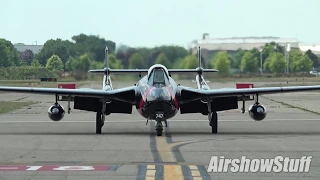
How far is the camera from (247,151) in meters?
19.1

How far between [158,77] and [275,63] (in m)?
76.5

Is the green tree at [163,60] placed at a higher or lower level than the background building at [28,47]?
lower

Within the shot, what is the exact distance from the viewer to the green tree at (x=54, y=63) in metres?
43.9

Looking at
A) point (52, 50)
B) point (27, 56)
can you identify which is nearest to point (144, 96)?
point (52, 50)

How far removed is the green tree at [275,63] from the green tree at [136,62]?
55.7m

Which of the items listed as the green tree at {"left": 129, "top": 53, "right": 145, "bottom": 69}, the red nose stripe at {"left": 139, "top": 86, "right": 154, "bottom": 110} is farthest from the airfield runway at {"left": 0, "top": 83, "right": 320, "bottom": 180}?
the green tree at {"left": 129, "top": 53, "right": 145, "bottom": 69}

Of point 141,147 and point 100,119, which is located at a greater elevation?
point 100,119

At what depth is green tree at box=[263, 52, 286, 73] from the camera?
320 ft

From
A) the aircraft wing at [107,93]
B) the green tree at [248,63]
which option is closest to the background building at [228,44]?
the green tree at [248,63]

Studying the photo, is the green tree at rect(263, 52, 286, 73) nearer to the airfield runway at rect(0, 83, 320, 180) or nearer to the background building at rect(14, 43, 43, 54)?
the background building at rect(14, 43, 43, 54)

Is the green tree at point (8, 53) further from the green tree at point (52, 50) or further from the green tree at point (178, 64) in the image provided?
the green tree at point (178, 64)

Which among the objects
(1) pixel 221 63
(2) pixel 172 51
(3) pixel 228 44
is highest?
(3) pixel 228 44

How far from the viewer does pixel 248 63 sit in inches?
3113

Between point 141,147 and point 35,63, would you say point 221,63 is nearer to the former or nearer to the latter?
point 35,63
